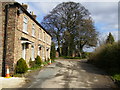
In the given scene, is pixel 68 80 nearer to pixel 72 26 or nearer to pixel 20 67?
pixel 20 67

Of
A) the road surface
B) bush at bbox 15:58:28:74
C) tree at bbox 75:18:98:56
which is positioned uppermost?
tree at bbox 75:18:98:56

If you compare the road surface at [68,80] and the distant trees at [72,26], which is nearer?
the road surface at [68,80]

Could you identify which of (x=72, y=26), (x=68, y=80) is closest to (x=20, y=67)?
(x=68, y=80)

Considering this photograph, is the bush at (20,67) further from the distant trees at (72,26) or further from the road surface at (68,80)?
the distant trees at (72,26)

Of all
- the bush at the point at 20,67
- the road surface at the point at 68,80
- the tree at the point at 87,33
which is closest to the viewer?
the road surface at the point at 68,80

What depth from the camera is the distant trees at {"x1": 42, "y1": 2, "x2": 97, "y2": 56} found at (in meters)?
33.2

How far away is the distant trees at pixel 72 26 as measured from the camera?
33.2 metres

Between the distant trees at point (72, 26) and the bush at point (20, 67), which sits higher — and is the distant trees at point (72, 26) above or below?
above

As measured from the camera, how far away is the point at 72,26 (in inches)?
1415

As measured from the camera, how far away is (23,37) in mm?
12266

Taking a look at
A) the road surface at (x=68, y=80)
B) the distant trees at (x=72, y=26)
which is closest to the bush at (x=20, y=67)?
the road surface at (x=68, y=80)

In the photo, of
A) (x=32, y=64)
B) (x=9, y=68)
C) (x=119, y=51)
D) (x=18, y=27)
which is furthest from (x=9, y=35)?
(x=119, y=51)

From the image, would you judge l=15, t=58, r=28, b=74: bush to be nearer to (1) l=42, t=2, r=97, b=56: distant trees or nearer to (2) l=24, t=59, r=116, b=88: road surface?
(2) l=24, t=59, r=116, b=88: road surface

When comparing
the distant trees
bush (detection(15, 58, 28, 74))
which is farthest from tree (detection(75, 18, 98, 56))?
bush (detection(15, 58, 28, 74))
